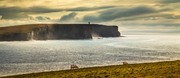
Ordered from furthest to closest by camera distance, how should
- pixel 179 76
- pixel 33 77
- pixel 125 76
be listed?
pixel 33 77, pixel 125 76, pixel 179 76

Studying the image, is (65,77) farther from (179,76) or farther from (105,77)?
(179,76)

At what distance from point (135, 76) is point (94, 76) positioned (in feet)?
17.7

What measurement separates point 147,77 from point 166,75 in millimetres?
2300

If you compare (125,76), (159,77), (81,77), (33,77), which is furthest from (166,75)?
(33,77)

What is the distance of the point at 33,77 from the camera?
43.2 metres

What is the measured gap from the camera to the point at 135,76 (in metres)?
34.2

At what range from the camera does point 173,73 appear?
34875mm

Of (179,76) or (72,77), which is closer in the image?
(179,76)

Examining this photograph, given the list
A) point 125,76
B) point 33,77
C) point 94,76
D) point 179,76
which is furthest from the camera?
point 33,77

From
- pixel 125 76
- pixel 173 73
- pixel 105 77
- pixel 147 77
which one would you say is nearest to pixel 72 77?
pixel 105 77

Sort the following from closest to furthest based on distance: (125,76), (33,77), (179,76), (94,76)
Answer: (179,76) → (125,76) → (94,76) → (33,77)

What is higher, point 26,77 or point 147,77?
point 147,77

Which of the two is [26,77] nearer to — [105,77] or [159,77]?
[105,77]

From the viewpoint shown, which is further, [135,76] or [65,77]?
[65,77]
